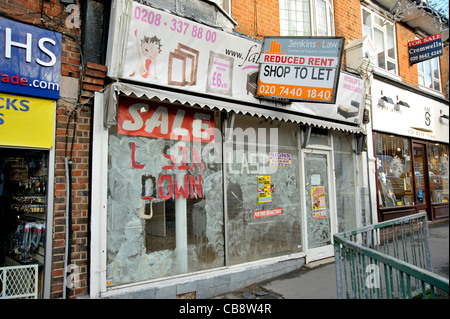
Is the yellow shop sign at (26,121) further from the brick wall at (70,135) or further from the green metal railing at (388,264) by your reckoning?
the green metal railing at (388,264)

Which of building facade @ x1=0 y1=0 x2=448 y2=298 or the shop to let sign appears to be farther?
the shop to let sign

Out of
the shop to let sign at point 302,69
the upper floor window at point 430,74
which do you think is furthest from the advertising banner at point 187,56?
the upper floor window at point 430,74

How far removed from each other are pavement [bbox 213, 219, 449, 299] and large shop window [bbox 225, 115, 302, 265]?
1.61ft

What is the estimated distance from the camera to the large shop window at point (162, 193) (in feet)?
14.3

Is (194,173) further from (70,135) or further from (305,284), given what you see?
(305,284)

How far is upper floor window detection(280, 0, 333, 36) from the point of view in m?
7.00

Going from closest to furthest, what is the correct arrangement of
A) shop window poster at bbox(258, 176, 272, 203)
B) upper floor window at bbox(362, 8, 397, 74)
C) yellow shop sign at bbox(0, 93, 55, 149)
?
yellow shop sign at bbox(0, 93, 55, 149)
shop window poster at bbox(258, 176, 272, 203)
upper floor window at bbox(362, 8, 397, 74)

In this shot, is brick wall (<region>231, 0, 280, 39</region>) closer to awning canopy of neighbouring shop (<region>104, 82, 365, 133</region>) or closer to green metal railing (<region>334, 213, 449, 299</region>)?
awning canopy of neighbouring shop (<region>104, 82, 365, 133</region>)

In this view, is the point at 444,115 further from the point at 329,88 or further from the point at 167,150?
the point at 167,150

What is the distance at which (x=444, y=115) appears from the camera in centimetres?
1141

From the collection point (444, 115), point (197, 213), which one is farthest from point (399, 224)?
point (444, 115)

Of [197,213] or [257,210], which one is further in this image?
[257,210]

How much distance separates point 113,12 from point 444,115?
39.3 ft

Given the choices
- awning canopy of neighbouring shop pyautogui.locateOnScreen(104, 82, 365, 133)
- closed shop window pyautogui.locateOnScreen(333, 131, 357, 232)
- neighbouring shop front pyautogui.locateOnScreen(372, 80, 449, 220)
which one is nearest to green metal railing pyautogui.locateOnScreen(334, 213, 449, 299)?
awning canopy of neighbouring shop pyautogui.locateOnScreen(104, 82, 365, 133)
